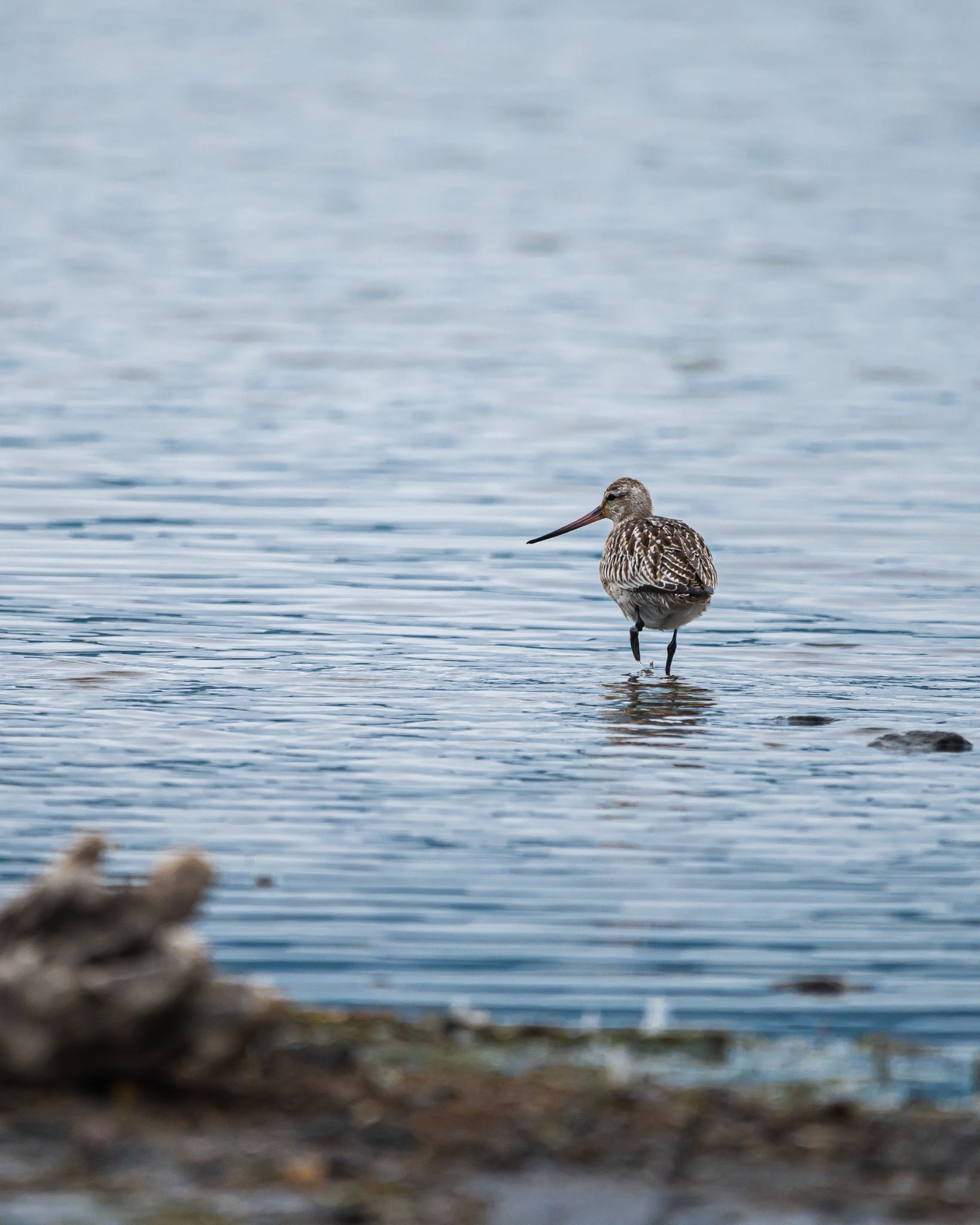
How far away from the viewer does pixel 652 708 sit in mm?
11305

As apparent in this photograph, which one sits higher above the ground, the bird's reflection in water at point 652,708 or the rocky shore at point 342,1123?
the rocky shore at point 342,1123

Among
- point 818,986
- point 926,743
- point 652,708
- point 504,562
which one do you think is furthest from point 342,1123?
point 504,562

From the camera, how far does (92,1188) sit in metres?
5.01

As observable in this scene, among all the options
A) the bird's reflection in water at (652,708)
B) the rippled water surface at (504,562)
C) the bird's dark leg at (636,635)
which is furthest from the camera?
the bird's dark leg at (636,635)

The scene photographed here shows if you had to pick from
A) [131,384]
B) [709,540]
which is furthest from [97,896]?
[131,384]

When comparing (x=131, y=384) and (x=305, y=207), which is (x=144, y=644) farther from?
(x=305, y=207)

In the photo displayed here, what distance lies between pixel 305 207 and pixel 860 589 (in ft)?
105

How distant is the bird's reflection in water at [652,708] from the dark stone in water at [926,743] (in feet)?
3.15

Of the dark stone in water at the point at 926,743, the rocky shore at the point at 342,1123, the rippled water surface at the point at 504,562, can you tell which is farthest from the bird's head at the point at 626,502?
the rocky shore at the point at 342,1123

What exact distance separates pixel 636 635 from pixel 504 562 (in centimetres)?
291

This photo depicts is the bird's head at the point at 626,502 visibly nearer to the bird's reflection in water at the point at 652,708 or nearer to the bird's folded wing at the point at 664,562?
the bird's folded wing at the point at 664,562

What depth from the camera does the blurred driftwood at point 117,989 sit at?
545 cm

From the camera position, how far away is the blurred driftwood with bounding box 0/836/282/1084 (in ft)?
17.9

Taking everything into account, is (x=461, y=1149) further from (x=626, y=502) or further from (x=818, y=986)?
(x=626, y=502)
